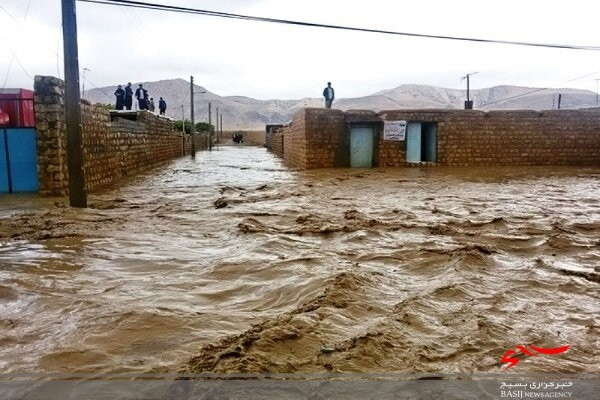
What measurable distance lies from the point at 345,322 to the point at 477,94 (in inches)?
6226

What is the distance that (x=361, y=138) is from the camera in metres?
18.2

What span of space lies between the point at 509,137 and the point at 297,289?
1758 centimetres

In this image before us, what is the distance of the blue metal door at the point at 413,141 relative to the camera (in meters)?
18.4

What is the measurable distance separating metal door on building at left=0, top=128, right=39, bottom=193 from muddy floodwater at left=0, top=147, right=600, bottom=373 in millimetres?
2155

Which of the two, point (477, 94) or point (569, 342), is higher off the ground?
point (477, 94)

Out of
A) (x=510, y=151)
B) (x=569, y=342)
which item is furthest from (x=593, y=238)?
(x=510, y=151)

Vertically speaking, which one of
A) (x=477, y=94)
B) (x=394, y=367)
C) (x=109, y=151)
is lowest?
(x=394, y=367)

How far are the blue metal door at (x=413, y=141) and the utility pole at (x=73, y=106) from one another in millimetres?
13306

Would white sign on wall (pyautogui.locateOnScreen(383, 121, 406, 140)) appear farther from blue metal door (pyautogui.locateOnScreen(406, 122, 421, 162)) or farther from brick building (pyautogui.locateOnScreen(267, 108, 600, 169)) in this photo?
blue metal door (pyautogui.locateOnScreen(406, 122, 421, 162))

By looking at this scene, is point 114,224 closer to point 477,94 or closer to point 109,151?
point 109,151

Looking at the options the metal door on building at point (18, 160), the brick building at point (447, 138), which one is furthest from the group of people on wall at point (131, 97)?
the metal door on building at point (18, 160)

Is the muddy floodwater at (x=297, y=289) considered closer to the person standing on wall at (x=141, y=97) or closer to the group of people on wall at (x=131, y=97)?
the group of people on wall at (x=131, y=97)

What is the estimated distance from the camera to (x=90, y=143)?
11.4 meters
